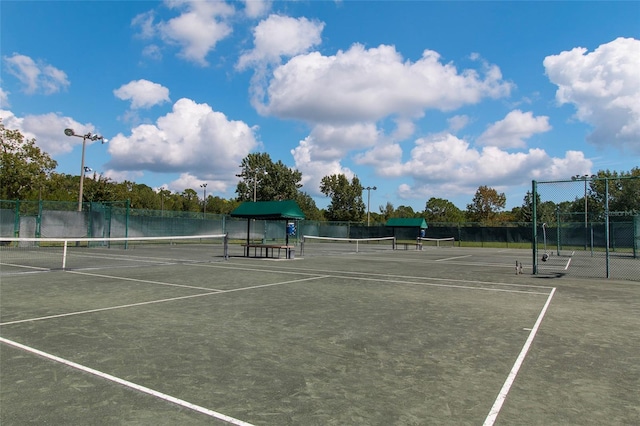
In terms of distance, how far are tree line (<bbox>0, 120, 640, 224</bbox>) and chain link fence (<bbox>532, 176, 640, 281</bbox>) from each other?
27 cm

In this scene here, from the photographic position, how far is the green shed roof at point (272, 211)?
68.8ft

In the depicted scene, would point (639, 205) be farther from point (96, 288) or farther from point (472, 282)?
point (96, 288)

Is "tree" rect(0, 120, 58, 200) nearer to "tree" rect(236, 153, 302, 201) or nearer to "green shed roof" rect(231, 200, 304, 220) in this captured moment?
"green shed roof" rect(231, 200, 304, 220)

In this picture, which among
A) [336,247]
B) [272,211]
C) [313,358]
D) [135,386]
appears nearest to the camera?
[135,386]

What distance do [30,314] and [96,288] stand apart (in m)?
2.92

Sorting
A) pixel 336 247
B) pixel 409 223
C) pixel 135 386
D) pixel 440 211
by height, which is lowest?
pixel 336 247

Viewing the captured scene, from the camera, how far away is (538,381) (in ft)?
13.8

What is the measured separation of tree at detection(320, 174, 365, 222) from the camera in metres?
80.5

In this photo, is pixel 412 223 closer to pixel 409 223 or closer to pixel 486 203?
pixel 409 223

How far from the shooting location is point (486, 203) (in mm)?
84000

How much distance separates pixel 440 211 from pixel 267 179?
215 feet

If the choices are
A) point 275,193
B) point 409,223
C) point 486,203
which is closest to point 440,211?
point 486,203

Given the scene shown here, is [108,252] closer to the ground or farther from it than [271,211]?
closer to the ground

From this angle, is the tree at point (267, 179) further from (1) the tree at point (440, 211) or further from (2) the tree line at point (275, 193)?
(1) the tree at point (440, 211)
